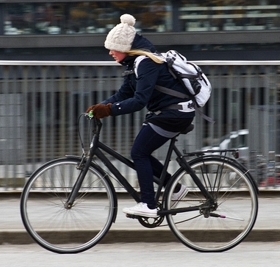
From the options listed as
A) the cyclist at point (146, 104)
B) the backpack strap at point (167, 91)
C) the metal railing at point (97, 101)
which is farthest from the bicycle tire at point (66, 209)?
the metal railing at point (97, 101)

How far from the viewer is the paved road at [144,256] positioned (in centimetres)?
620

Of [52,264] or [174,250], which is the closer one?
[52,264]

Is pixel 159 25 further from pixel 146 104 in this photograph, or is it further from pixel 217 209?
pixel 146 104

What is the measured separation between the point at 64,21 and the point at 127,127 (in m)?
12.1

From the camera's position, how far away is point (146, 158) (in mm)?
6359

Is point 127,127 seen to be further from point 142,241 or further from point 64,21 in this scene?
point 64,21

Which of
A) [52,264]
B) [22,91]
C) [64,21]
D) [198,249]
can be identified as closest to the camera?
[52,264]

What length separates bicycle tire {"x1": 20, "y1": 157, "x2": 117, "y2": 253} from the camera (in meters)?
6.41

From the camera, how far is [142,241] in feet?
23.4

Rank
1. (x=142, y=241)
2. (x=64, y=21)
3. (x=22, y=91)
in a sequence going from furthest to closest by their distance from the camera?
(x=64, y=21)
(x=22, y=91)
(x=142, y=241)

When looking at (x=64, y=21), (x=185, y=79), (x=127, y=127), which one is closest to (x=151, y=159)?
(x=185, y=79)

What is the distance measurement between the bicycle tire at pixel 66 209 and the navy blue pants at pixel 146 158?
246 mm

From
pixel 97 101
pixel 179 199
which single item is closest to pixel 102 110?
pixel 179 199

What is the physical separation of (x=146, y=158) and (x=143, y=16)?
14083 mm
